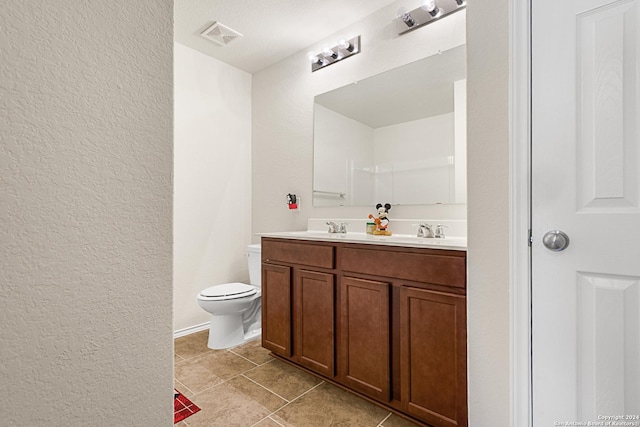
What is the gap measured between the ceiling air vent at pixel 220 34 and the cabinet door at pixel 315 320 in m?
1.94

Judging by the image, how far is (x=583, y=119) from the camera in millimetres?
1047

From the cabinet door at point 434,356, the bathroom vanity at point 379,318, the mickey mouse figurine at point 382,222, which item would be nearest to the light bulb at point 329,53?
the mickey mouse figurine at point 382,222

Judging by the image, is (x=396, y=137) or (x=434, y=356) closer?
(x=434, y=356)

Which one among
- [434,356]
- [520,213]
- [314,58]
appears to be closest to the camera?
[520,213]

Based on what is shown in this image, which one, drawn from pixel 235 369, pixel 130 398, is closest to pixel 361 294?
pixel 235 369

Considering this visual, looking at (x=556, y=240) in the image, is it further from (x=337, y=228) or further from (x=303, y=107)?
(x=303, y=107)

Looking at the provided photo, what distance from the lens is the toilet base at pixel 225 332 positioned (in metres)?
2.40

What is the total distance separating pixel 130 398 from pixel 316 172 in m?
2.15

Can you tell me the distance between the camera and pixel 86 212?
55 centimetres

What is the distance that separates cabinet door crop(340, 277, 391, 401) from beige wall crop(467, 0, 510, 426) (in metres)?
0.41

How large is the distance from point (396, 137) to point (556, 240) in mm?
1324

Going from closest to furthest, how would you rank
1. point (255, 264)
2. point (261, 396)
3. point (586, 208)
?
point (586, 208)
point (261, 396)
point (255, 264)

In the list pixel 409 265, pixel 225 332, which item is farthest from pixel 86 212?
pixel 225 332

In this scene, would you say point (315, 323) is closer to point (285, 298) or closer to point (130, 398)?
point (285, 298)
